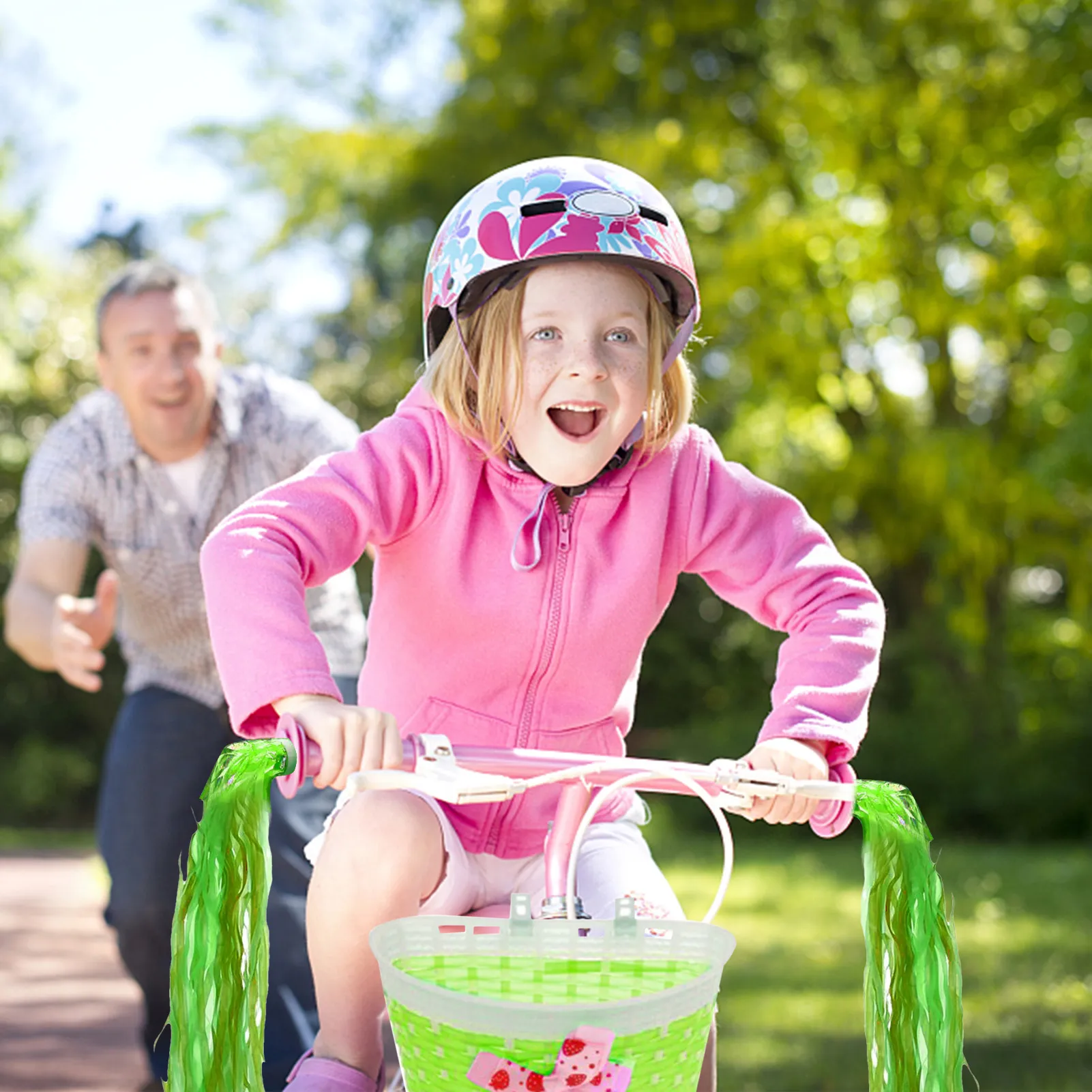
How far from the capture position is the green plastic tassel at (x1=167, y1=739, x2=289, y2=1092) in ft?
5.52

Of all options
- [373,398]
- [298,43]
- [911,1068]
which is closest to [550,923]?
[911,1068]

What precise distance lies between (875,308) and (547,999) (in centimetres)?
1467

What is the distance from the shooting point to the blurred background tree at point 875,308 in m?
13.8

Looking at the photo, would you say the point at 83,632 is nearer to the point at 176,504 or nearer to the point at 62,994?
the point at 176,504

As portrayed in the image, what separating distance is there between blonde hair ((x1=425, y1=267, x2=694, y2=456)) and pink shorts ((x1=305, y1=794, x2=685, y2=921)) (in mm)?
592

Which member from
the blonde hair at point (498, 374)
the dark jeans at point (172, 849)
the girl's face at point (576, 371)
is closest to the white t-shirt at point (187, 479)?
the dark jeans at point (172, 849)

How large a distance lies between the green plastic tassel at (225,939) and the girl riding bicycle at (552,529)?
0.39m

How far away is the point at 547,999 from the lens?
1.98m

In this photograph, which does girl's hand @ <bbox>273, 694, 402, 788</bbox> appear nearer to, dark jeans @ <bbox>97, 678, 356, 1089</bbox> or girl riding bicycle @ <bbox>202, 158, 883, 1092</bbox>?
girl riding bicycle @ <bbox>202, 158, 883, 1092</bbox>

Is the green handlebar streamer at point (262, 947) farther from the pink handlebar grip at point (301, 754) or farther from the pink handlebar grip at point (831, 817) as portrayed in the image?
the pink handlebar grip at point (831, 817)

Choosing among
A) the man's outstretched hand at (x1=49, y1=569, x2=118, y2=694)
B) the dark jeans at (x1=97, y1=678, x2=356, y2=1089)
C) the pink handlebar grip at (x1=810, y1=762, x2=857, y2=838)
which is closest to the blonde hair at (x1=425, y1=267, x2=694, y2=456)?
the pink handlebar grip at (x1=810, y1=762, x2=857, y2=838)

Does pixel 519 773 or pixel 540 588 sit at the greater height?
pixel 540 588

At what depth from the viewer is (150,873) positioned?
12.5 ft

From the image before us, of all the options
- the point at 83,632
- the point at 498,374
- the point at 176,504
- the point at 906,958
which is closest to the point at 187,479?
the point at 176,504
